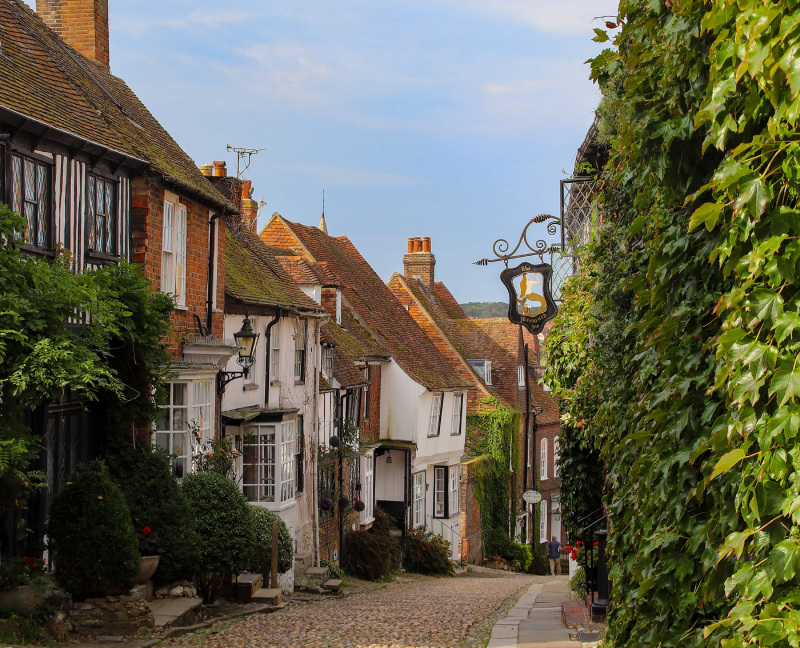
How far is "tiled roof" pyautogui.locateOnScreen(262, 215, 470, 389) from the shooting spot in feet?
99.1

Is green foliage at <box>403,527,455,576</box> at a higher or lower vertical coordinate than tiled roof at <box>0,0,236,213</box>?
lower

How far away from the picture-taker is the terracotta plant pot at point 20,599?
30.1 ft

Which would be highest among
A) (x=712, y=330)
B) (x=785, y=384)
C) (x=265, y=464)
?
(x=712, y=330)

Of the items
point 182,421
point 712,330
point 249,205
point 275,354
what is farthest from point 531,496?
point 712,330

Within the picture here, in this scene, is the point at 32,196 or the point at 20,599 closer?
the point at 20,599

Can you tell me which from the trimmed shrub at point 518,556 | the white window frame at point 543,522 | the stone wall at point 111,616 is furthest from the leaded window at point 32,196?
the white window frame at point 543,522

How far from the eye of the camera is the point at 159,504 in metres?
11.9

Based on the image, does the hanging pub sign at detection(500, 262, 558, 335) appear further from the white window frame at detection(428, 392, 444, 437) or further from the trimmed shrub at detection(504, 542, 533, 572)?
the trimmed shrub at detection(504, 542, 533, 572)

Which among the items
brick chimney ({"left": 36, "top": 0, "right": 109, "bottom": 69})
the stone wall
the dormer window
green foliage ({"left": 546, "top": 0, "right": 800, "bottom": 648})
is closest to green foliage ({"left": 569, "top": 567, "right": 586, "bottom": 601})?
the stone wall

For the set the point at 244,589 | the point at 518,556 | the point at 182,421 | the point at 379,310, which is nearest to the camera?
the point at 182,421

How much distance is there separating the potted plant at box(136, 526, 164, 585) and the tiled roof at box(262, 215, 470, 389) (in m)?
17.6

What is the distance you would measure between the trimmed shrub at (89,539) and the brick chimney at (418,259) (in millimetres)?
29734

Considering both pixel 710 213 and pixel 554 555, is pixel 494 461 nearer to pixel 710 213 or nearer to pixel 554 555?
pixel 554 555

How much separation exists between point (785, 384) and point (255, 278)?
16.8 m
